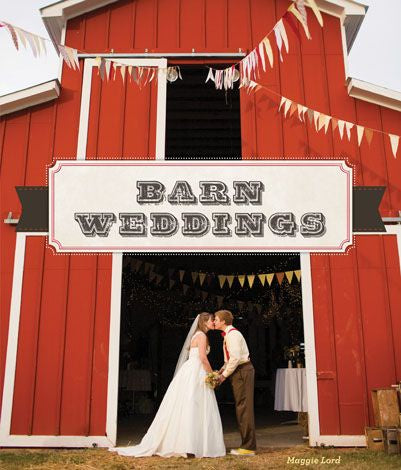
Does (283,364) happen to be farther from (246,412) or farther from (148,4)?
(148,4)

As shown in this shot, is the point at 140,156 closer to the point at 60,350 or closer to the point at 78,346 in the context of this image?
the point at 78,346

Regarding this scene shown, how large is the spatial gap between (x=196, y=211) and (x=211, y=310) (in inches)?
295

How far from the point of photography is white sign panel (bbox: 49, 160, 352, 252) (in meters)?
6.73

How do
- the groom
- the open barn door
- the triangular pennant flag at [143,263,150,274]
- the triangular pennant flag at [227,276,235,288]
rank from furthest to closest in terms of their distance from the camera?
the triangular pennant flag at [227,276,235,288], the triangular pennant flag at [143,263,150,274], the open barn door, the groom

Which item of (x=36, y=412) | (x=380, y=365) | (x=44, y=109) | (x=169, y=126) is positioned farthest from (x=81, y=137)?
(x=380, y=365)

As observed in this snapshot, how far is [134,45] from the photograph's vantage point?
870 centimetres

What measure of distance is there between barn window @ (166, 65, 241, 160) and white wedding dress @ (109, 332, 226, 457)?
14.4 feet

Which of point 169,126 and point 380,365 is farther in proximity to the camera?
point 169,126

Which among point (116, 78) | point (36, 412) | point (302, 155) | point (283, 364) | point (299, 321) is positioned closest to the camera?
point (36, 412)

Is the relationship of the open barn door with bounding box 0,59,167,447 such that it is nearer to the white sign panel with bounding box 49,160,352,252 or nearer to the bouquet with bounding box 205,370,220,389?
the white sign panel with bounding box 49,160,352,252

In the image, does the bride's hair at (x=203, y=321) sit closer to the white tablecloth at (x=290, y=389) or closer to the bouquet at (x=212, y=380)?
the bouquet at (x=212, y=380)

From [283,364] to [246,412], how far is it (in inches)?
289

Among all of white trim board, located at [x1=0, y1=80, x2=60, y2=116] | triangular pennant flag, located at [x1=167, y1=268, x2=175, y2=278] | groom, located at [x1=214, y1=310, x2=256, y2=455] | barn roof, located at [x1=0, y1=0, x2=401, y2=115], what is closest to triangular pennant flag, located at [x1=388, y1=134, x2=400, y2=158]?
barn roof, located at [x1=0, y1=0, x2=401, y2=115]

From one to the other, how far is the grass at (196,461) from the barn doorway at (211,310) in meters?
2.67
